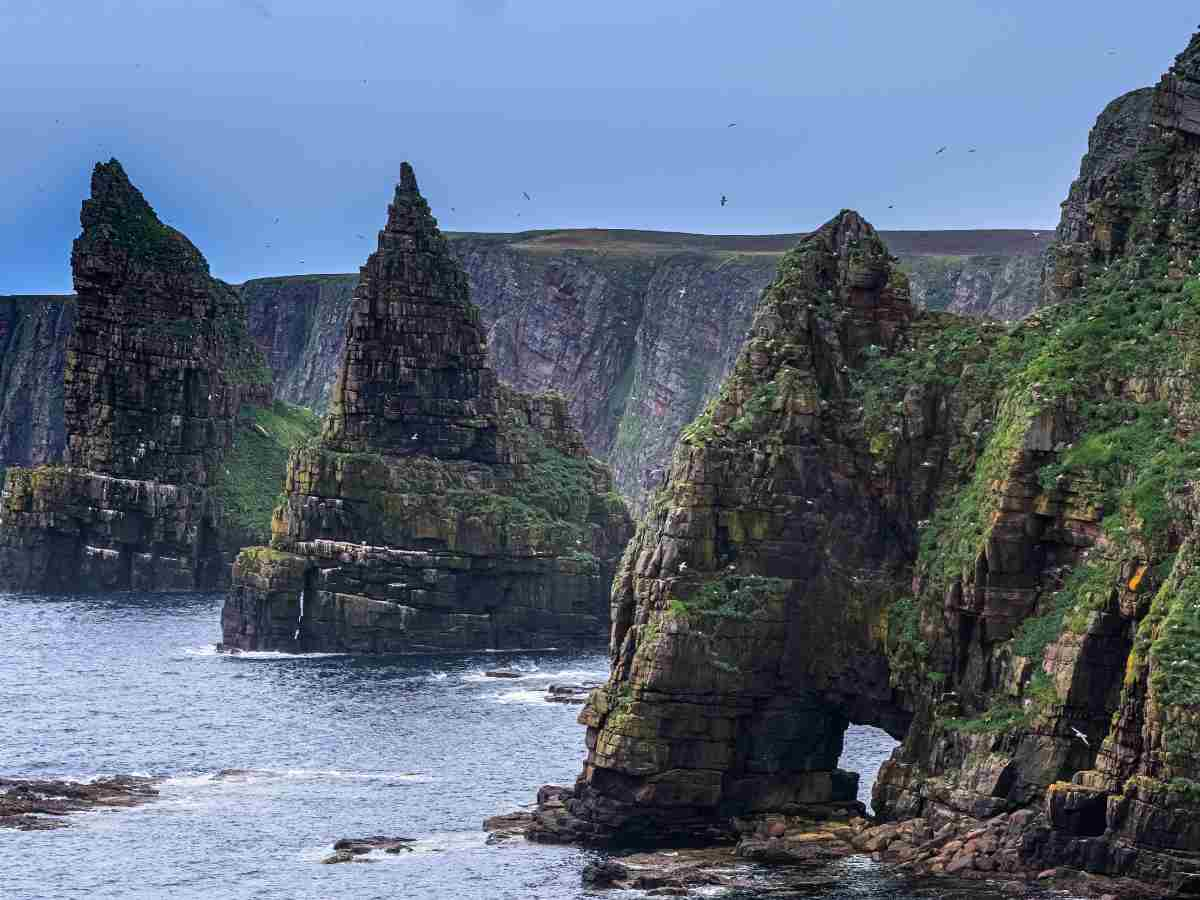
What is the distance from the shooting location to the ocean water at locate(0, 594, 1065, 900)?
410 ft

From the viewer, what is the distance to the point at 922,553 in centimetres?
12712

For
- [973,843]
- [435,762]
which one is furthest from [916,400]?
[435,762]

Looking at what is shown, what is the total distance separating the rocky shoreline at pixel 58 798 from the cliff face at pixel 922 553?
2732 centimetres

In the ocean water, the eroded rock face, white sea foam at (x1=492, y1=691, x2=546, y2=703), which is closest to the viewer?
the ocean water

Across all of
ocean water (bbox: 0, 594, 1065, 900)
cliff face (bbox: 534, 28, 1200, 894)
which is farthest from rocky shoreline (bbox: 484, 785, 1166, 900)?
ocean water (bbox: 0, 594, 1065, 900)

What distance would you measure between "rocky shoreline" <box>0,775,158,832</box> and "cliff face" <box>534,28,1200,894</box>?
2732 cm

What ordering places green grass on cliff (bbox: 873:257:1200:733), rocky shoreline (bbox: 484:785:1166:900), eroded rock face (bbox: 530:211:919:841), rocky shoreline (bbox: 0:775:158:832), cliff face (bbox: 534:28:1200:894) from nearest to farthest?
rocky shoreline (bbox: 484:785:1166:900), green grass on cliff (bbox: 873:257:1200:733), cliff face (bbox: 534:28:1200:894), eroded rock face (bbox: 530:211:919:841), rocky shoreline (bbox: 0:775:158:832)

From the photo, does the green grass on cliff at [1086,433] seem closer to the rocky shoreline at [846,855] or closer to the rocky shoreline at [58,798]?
the rocky shoreline at [846,855]

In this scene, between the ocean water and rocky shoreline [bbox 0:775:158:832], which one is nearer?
the ocean water

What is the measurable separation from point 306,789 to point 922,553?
4232 centimetres

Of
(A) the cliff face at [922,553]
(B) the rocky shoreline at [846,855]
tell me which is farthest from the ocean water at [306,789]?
(A) the cliff face at [922,553]

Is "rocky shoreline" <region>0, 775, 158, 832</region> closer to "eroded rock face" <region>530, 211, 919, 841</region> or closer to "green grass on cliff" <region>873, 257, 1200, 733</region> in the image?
"eroded rock face" <region>530, 211, 919, 841</region>

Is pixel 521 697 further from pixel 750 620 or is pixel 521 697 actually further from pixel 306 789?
pixel 750 620

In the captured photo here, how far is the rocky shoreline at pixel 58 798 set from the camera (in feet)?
470
